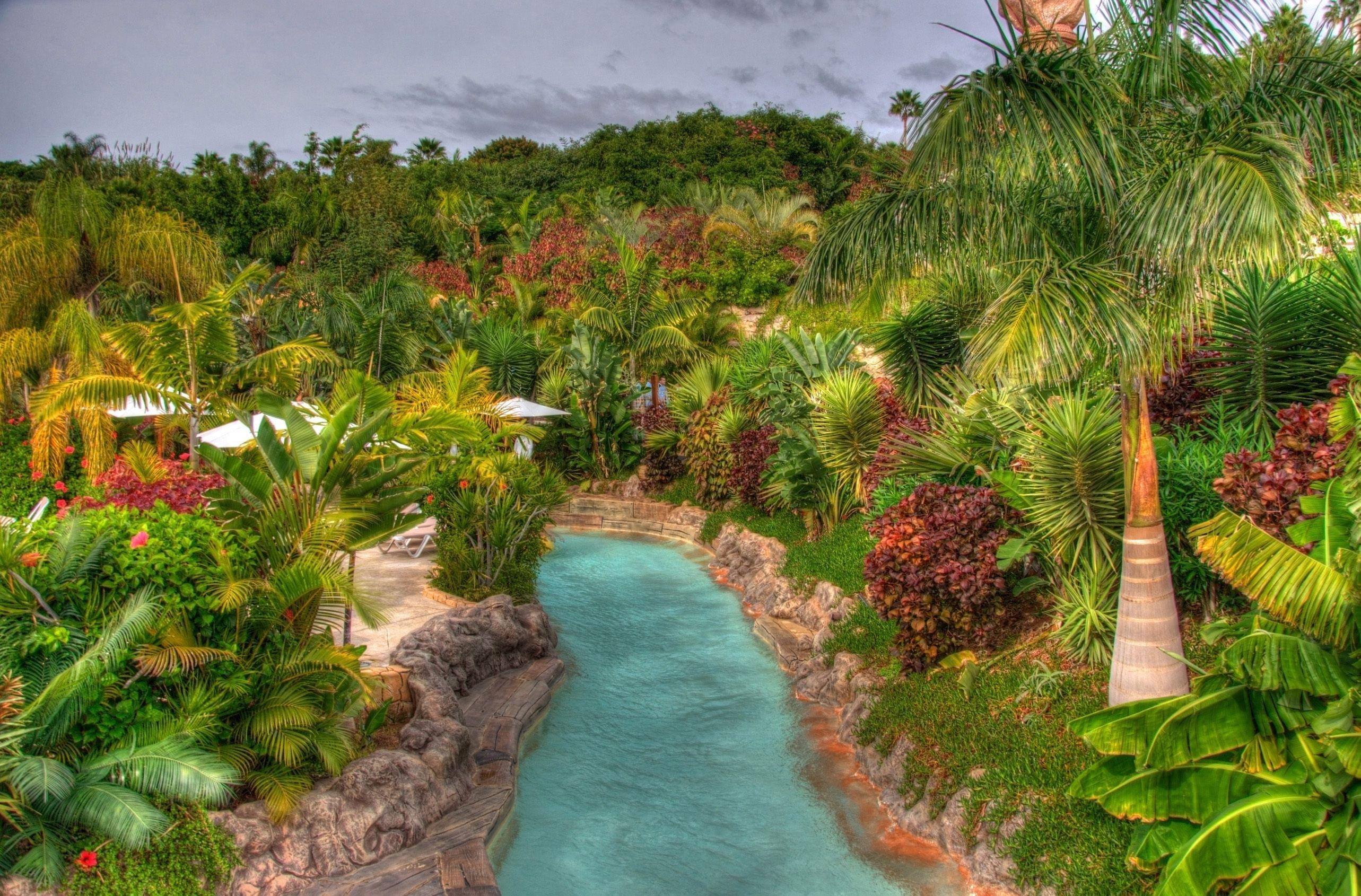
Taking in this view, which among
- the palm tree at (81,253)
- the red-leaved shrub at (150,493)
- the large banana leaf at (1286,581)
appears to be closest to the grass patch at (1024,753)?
the large banana leaf at (1286,581)

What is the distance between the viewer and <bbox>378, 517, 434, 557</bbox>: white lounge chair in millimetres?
13039

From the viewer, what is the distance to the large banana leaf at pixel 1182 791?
4.71 m

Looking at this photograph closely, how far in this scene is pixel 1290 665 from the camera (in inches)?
176

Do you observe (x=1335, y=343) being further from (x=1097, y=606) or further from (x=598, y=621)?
(x=598, y=621)

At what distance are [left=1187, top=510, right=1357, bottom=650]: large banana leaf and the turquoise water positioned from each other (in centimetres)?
270

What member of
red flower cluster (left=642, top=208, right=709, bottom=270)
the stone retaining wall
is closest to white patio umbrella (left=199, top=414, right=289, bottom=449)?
the stone retaining wall

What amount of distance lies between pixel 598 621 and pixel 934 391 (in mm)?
5094

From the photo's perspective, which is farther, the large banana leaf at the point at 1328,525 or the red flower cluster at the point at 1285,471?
the red flower cluster at the point at 1285,471

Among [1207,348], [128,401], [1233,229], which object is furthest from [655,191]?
[1233,229]

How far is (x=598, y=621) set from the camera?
39.4 feet

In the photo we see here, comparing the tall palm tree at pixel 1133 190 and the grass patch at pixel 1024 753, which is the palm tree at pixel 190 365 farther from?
the grass patch at pixel 1024 753

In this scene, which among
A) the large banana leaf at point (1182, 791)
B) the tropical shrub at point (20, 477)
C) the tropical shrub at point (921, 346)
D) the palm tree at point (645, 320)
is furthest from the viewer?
the palm tree at point (645, 320)

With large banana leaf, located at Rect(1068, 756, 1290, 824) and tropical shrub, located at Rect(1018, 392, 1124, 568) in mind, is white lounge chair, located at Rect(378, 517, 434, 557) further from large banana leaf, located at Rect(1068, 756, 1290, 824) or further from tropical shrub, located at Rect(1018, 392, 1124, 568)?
large banana leaf, located at Rect(1068, 756, 1290, 824)

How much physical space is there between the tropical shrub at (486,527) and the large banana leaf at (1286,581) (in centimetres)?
775
